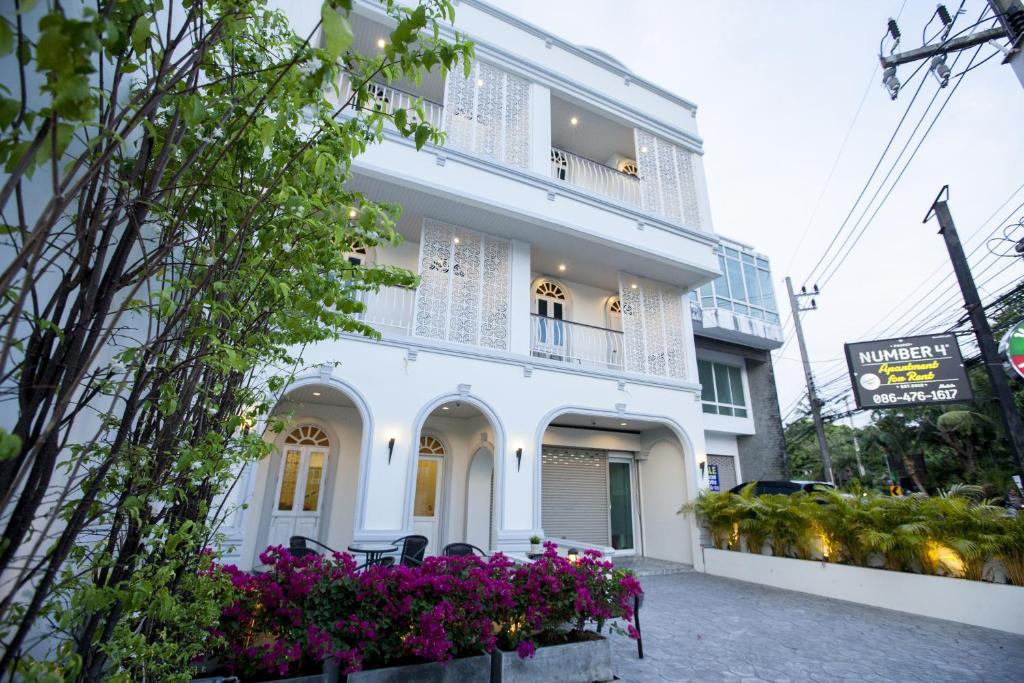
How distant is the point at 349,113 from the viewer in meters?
7.41

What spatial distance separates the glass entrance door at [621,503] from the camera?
35.1 feet

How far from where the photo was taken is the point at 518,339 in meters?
8.23

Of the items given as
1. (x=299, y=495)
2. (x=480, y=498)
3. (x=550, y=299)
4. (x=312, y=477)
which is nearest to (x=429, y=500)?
(x=480, y=498)

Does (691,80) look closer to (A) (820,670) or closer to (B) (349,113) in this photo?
(B) (349,113)

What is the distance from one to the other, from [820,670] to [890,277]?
1339 inches

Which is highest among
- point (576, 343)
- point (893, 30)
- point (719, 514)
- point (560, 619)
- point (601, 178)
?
point (601, 178)

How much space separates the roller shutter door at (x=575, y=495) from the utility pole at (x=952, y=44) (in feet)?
28.1

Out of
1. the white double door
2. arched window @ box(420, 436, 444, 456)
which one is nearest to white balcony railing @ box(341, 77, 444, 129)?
arched window @ box(420, 436, 444, 456)

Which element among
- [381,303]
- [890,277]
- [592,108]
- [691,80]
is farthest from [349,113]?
[691,80]

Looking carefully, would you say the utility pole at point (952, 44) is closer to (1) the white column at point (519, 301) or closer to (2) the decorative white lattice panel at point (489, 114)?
(2) the decorative white lattice panel at point (489, 114)

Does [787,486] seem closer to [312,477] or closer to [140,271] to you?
[312,477]

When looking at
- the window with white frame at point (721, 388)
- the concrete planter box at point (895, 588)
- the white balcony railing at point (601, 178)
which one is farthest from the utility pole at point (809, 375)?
the white balcony railing at point (601, 178)

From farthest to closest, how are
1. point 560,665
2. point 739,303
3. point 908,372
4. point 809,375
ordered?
point 739,303 → point 809,375 → point 908,372 → point 560,665

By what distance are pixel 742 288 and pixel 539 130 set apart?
359 inches
